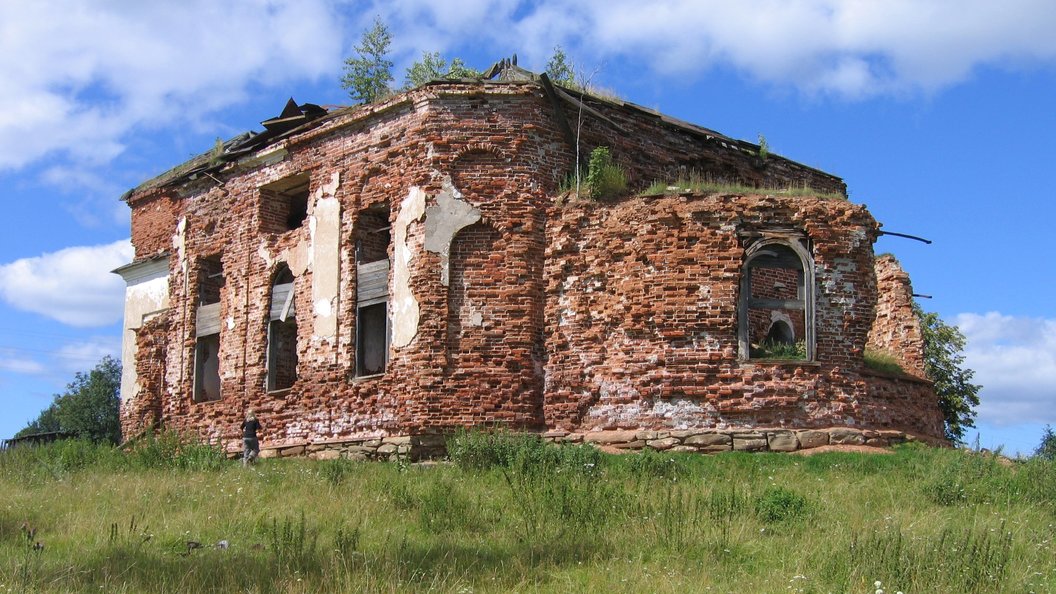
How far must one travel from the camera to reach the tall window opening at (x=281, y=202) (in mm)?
21031

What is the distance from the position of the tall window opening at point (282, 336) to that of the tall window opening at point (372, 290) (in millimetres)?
1813

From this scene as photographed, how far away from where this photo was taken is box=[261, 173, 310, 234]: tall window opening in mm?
21031

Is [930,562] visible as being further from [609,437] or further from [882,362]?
[882,362]

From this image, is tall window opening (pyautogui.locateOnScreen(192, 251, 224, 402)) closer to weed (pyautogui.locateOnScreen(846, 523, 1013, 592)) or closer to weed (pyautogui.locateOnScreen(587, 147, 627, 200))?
weed (pyautogui.locateOnScreen(587, 147, 627, 200))

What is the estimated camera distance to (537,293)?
17656 millimetres

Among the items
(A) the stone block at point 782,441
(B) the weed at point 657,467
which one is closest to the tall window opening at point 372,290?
(B) the weed at point 657,467

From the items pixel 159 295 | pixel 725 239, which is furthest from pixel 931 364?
pixel 159 295

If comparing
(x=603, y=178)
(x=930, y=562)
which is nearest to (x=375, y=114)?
(x=603, y=178)

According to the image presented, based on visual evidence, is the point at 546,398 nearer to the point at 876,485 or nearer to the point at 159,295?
the point at 876,485

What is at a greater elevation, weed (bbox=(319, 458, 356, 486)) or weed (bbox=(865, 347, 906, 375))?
weed (bbox=(865, 347, 906, 375))

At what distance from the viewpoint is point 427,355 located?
1731 cm

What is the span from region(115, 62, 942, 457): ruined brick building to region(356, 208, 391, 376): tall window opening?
0.04 metres

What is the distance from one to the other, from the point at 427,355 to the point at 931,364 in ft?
44.9

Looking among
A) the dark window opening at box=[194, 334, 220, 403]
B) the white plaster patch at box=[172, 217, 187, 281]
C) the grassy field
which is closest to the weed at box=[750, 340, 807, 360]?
the grassy field
